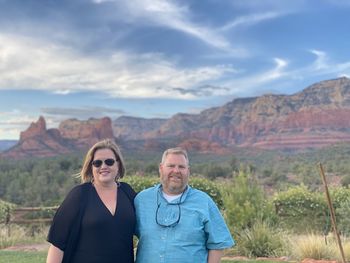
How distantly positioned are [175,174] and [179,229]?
0.33 meters

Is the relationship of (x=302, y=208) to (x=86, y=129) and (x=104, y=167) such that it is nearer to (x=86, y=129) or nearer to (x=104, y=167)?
(x=104, y=167)

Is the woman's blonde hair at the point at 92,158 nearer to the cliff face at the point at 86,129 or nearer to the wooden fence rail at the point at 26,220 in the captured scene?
the wooden fence rail at the point at 26,220

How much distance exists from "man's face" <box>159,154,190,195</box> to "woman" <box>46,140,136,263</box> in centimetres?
29

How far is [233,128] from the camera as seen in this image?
105 m

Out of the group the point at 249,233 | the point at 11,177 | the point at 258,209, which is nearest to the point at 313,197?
the point at 258,209

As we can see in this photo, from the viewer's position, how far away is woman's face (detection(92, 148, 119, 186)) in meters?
3.22

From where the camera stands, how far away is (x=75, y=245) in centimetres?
311

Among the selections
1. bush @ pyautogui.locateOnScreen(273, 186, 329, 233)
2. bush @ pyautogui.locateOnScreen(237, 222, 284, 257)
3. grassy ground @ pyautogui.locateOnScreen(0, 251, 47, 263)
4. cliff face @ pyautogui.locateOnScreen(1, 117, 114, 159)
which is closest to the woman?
grassy ground @ pyautogui.locateOnScreen(0, 251, 47, 263)

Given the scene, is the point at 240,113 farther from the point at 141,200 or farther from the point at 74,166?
the point at 141,200

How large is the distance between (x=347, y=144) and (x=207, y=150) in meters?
30.3

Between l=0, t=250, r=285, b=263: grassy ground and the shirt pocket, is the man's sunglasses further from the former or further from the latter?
l=0, t=250, r=285, b=263: grassy ground

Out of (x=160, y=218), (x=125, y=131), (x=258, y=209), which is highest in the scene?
(x=125, y=131)

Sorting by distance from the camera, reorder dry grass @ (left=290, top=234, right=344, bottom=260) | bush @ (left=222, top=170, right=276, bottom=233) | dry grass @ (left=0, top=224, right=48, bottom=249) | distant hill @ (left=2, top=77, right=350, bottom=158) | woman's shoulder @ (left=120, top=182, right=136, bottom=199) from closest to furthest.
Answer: woman's shoulder @ (left=120, top=182, right=136, bottom=199) → dry grass @ (left=290, top=234, right=344, bottom=260) → bush @ (left=222, top=170, right=276, bottom=233) → dry grass @ (left=0, top=224, right=48, bottom=249) → distant hill @ (left=2, top=77, right=350, bottom=158)

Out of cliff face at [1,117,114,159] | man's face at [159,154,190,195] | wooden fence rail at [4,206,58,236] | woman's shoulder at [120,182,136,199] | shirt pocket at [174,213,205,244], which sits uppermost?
cliff face at [1,117,114,159]
